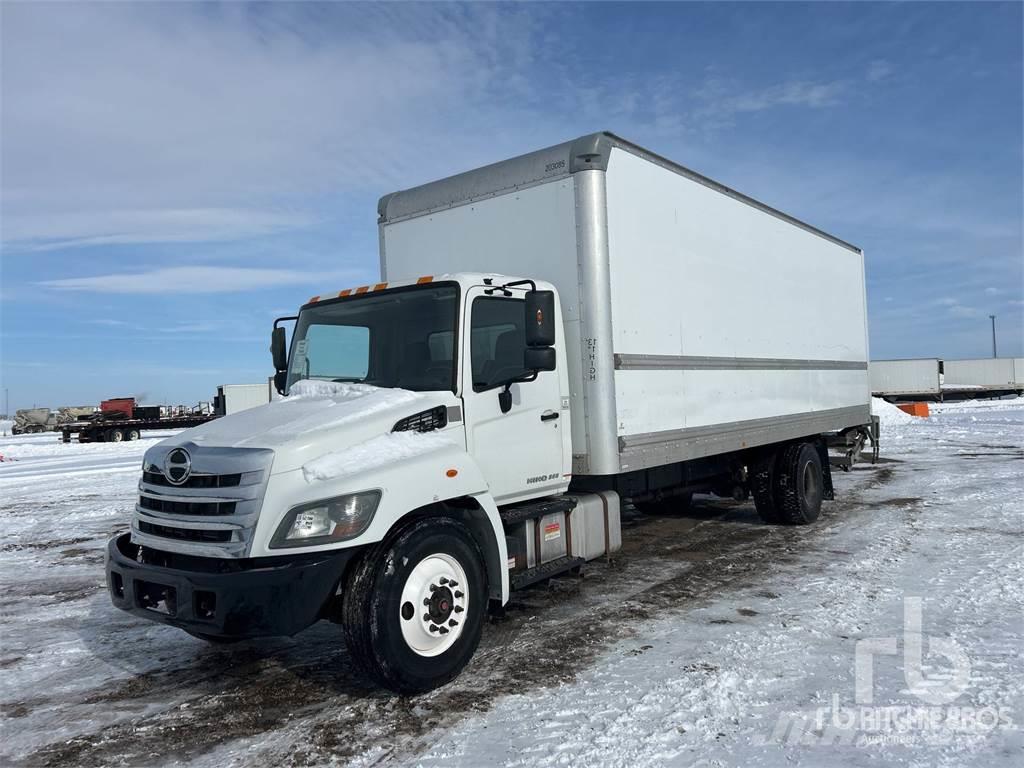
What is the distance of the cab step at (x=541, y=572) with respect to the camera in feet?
18.1

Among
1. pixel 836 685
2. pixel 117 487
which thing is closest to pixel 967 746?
pixel 836 685

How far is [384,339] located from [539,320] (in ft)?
3.92

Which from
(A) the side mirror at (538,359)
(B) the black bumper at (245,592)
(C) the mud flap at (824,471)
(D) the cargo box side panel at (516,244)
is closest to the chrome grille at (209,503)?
(B) the black bumper at (245,592)

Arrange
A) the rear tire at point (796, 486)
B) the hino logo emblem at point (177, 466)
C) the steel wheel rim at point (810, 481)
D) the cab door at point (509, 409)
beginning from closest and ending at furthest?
1. the hino logo emblem at point (177, 466)
2. the cab door at point (509, 409)
3. the rear tire at point (796, 486)
4. the steel wheel rim at point (810, 481)

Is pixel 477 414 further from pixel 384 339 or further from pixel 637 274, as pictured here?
pixel 637 274

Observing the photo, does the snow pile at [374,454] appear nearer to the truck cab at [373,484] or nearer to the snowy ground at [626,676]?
the truck cab at [373,484]

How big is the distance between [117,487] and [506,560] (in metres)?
14.7

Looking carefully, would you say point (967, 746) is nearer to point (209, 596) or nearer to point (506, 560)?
point (506, 560)

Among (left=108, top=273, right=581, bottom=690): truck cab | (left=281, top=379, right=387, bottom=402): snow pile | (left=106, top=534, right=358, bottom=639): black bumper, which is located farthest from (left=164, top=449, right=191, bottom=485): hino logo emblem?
(left=281, top=379, right=387, bottom=402): snow pile

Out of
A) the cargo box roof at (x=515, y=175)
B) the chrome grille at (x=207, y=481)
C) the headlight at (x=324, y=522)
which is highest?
the cargo box roof at (x=515, y=175)

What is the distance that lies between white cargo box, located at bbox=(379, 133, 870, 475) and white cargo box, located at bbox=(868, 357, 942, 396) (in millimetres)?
47247

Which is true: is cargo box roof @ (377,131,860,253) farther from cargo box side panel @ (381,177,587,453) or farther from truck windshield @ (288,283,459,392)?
truck windshield @ (288,283,459,392)

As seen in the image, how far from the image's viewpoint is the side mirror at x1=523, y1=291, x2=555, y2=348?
5027 mm

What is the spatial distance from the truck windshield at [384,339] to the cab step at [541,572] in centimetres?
154
